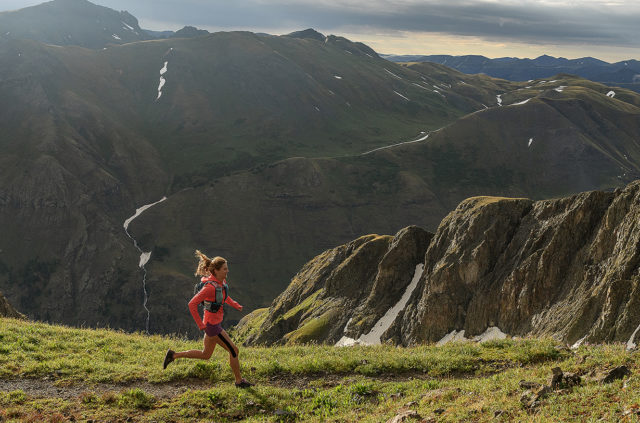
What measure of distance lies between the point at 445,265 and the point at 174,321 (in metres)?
150

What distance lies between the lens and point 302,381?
1572cm

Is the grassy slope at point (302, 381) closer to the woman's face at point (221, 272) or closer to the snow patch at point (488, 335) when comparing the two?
the woman's face at point (221, 272)

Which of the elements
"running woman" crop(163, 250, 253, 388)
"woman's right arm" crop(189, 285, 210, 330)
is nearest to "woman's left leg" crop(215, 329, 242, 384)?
"running woman" crop(163, 250, 253, 388)

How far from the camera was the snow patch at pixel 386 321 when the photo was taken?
172ft

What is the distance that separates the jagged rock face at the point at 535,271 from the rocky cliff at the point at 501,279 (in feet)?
0.31

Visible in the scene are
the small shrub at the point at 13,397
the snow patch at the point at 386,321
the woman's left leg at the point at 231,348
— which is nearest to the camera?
the small shrub at the point at 13,397

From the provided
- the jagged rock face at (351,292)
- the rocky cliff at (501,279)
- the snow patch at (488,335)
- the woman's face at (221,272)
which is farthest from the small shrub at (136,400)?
the jagged rock face at (351,292)

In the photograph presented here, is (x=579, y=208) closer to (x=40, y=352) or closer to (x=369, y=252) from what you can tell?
(x=369, y=252)

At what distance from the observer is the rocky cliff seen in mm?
35219

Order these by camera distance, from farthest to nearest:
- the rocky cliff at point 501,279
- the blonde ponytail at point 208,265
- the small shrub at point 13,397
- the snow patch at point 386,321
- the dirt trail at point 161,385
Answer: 1. the snow patch at point 386,321
2. the rocky cliff at point 501,279
3. the dirt trail at point 161,385
4. the blonde ponytail at point 208,265
5. the small shrub at point 13,397

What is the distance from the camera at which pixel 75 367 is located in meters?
16.0

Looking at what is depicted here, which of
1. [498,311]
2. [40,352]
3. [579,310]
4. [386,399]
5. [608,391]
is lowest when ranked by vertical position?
[498,311]

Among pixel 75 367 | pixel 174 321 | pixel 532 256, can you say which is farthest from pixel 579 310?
pixel 174 321

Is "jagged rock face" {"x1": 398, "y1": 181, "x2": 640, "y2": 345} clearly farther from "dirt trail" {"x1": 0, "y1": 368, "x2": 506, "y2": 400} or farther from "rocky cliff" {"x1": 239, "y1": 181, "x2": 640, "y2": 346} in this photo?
"dirt trail" {"x1": 0, "y1": 368, "x2": 506, "y2": 400}
